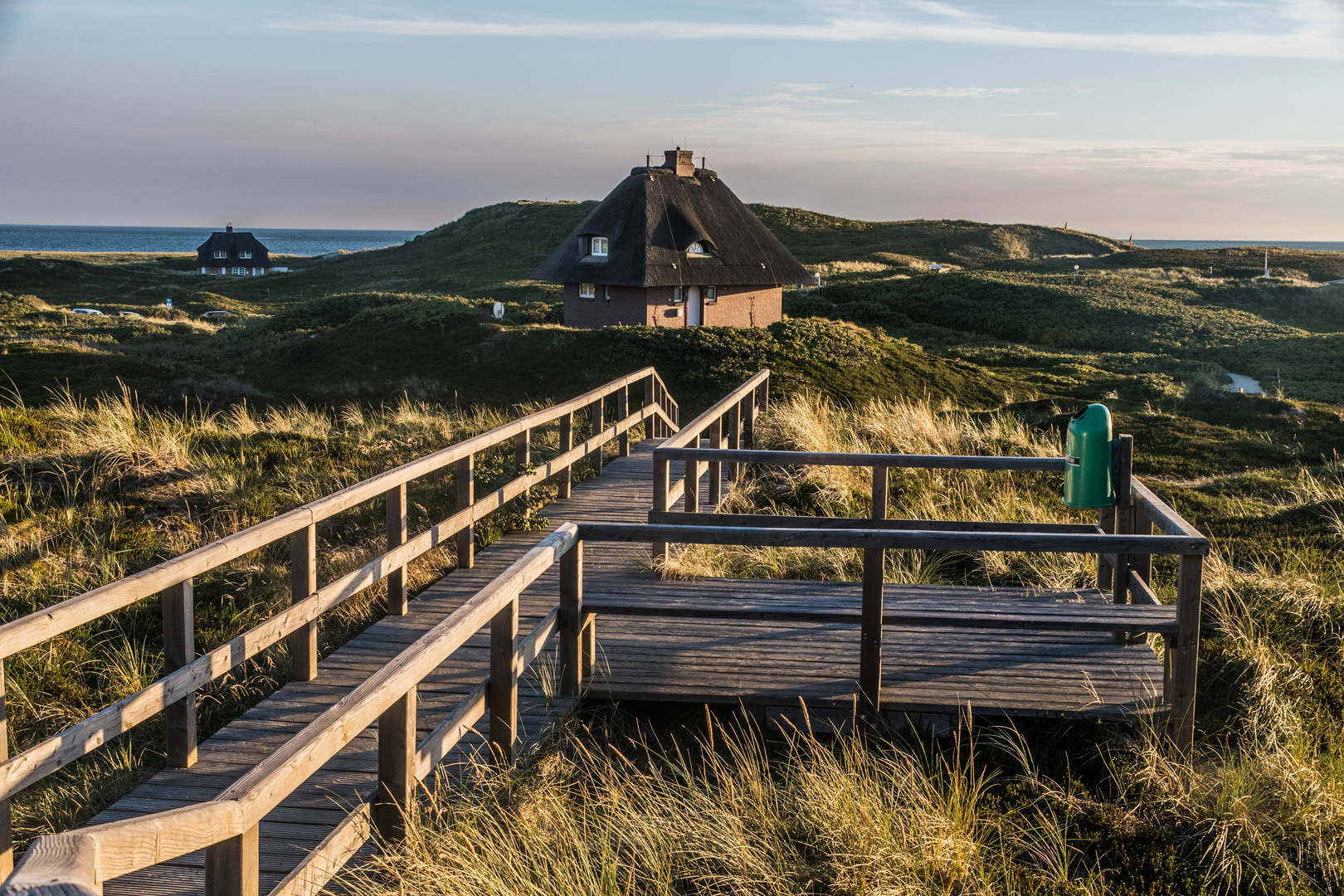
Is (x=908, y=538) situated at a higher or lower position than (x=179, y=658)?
higher

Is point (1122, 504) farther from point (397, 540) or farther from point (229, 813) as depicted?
point (229, 813)

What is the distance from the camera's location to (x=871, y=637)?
5.02 metres

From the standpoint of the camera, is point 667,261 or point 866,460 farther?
point 667,261

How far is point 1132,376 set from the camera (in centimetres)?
2870

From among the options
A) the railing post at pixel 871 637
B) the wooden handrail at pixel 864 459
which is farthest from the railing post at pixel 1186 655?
→ the wooden handrail at pixel 864 459

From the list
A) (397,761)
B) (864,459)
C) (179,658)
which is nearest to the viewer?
(397,761)

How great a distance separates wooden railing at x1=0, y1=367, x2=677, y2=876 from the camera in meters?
3.46

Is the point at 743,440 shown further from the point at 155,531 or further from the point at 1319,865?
the point at 1319,865

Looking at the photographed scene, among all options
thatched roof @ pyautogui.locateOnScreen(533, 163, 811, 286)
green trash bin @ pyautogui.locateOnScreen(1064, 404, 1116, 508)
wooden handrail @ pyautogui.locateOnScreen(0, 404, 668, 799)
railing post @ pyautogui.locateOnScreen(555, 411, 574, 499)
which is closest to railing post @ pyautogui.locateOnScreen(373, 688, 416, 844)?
wooden handrail @ pyautogui.locateOnScreen(0, 404, 668, 799)

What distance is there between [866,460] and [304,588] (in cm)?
385

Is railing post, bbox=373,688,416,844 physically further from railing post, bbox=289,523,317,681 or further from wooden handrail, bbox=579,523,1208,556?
railing post, bbox=289,523,317,681

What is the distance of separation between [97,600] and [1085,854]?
3974 millimetres

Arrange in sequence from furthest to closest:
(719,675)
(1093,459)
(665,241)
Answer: (665,241)
(1093,459)
(719,675)

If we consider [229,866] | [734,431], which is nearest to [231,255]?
[734,431]
